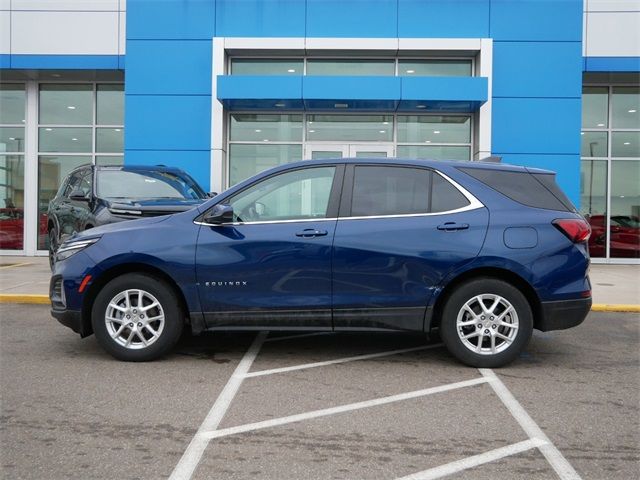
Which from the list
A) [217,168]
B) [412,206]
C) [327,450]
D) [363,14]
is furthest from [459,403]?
[363,14]

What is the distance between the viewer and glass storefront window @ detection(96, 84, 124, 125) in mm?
15508

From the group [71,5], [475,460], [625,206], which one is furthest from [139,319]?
[625,206]

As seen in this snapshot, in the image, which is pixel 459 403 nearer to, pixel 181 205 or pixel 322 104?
pixel 181 205

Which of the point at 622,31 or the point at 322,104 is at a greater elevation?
the point at 622,31

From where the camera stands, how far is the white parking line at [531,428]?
3.24 m

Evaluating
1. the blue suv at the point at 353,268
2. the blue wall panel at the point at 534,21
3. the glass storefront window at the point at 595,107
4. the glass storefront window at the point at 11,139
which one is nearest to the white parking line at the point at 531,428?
the blue suv at the point at 353,268

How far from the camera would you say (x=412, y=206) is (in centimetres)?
530

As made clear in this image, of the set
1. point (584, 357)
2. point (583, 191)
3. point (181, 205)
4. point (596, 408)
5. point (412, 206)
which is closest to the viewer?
point (596, 408)

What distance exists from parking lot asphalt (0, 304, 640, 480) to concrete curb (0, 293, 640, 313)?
7.35ft

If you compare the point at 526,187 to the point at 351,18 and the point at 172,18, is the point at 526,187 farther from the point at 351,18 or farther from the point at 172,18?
the point at 172,18

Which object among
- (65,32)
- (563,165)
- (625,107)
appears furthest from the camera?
(625,107)

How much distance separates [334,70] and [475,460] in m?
11.6

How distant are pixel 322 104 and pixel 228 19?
9.10ft

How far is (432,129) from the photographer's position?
14062 millimetres
